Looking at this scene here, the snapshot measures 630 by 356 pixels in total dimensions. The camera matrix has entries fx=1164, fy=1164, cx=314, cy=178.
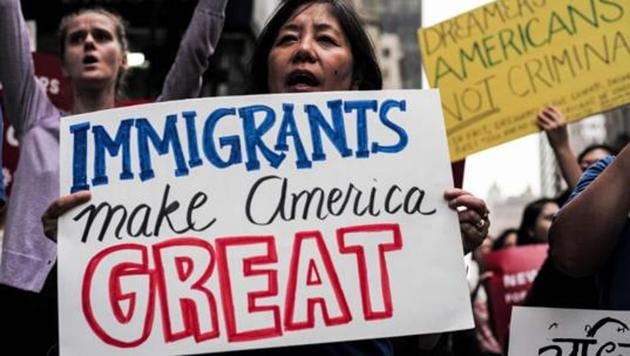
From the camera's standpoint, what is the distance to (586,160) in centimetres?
488

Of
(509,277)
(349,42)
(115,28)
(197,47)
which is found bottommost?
(509,277)

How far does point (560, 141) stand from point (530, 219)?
8.01ft

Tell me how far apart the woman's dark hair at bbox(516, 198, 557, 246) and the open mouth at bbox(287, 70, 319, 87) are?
12.8ft

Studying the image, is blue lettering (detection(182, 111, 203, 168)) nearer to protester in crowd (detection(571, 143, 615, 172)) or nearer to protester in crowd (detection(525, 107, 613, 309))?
protester in crowd (detection(525, 107, 613, 309))

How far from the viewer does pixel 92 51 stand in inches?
139

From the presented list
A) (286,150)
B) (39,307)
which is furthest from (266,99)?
(39,307)

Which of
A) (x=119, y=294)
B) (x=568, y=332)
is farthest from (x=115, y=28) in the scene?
(x=568, y=332)

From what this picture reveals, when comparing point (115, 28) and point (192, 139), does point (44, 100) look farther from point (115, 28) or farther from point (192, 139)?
point (192, 139)

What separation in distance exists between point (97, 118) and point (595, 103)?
89.2 inches

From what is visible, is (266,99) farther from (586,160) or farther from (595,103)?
(586,160)

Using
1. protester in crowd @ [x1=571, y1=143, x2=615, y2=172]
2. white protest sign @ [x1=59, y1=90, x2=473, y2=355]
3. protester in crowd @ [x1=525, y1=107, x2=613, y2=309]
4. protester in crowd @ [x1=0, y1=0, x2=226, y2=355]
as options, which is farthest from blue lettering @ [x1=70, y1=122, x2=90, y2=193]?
protester in crowd @ [x1=571, y1=143, x2=615, y2=172]

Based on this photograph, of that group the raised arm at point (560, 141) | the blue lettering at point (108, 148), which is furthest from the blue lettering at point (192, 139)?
the raised arm at point (560, 141)

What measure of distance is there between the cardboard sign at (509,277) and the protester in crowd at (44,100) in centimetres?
343

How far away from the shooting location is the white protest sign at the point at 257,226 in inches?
93.4
